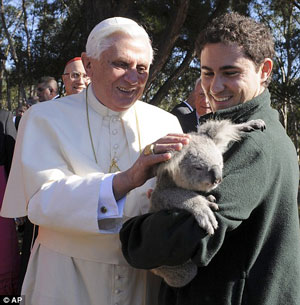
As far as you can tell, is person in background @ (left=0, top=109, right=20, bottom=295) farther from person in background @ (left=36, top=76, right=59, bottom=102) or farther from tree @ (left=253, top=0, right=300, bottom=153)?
tree @ (left=253, top=0, right=300, bottom=153)

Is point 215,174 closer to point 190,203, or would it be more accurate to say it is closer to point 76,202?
point 190,203

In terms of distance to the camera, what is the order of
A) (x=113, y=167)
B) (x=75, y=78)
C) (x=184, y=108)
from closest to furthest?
(x=113, y=167) → (x=75, y=78) → (x=184, y=108)

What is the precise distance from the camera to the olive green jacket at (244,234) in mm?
1675

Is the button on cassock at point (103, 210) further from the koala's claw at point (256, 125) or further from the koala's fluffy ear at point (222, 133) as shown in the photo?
the koala's claw at point (256, 125)

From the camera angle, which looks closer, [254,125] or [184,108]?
[254,125]

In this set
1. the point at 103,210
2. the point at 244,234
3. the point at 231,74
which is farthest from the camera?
the point at 103,210

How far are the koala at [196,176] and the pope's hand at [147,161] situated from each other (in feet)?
0.12

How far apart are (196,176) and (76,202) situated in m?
0.69

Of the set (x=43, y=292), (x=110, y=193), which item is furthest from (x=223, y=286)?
(x=43, y=292)

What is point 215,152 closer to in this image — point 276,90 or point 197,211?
point 197,211

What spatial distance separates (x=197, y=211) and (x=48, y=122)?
1.23 metres

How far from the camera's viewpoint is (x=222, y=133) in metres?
1.85

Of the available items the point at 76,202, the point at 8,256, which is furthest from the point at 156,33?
the point at 76,202

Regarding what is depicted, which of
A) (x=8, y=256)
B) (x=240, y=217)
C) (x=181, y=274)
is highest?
(x=240, y=217)
